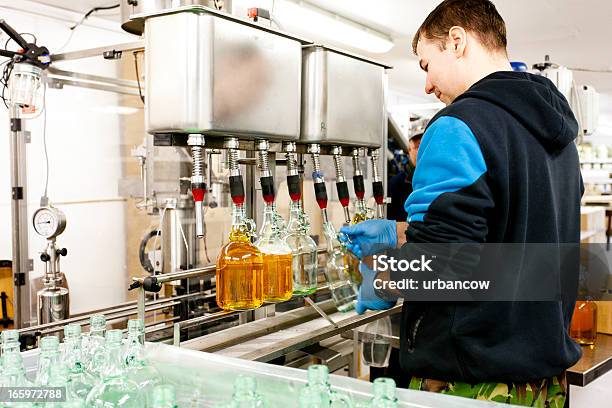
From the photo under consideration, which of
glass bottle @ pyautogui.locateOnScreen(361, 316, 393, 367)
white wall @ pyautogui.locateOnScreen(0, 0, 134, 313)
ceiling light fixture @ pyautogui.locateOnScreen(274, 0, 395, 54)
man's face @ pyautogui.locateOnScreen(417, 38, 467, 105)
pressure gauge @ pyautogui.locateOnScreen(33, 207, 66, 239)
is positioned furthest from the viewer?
ceiling light fixture @ pyautogui.locateOnScreen(274, 0, 395, 54)

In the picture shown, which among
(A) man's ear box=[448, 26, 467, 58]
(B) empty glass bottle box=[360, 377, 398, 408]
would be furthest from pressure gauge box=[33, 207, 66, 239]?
(B) empty glass bottle box=[360, 377, 398, 408]

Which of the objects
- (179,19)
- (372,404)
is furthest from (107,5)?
(372,404)

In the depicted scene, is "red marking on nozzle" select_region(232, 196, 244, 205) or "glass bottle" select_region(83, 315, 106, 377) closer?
"glass bottle" select_region(83, 315, 106, 377)

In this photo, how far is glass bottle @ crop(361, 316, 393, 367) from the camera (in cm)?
245

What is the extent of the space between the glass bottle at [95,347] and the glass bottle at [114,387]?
0.24 ft

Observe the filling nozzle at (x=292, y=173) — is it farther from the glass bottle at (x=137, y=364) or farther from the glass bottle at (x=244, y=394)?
the glass bottle at (x=244, y=394)

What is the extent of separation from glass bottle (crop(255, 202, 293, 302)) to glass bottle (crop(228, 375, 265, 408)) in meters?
0.74

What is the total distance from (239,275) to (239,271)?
0.05 ft

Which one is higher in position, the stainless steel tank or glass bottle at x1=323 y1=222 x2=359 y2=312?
glass bottle at x1=323 y1=222 x2=359 y2=312

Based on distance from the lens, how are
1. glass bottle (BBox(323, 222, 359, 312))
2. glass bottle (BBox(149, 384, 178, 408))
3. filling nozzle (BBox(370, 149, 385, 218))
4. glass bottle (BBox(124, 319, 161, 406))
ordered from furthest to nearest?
1. filling nozzle (BBox(370, 149, 385, 218))
2. glass bottle (BBox(323, 222, 359, 312))
3. glass bottle (BBox(124, 319, 161, 406))
4. glass bottle (BBox(149, 384, 178, 408))

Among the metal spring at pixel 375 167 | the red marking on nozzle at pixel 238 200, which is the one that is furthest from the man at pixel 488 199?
the metal spring at pixel 375 167

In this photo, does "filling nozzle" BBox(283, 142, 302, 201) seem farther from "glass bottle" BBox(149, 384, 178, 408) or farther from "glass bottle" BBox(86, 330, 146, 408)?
"glass bottle" BBox(149, 384, 178, 408)

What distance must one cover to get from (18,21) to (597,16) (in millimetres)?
4667

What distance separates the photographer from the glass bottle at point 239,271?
1.45 metres
